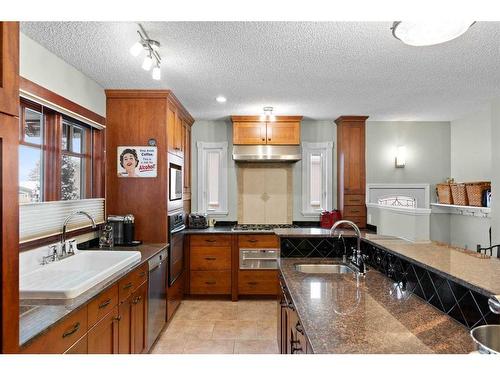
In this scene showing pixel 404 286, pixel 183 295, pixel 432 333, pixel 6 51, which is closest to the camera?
pixel 6 51

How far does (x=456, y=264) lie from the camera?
158cm

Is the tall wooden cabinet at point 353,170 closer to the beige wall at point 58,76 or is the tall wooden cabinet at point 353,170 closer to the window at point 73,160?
the beige wall at point 58,76

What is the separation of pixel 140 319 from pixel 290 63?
2341mm

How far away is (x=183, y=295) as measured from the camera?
14.0ft

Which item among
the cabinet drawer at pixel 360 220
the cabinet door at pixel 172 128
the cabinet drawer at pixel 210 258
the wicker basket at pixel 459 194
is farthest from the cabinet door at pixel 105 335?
the wicker basket at pixel 459 194

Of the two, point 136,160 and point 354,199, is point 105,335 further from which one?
point 354,199

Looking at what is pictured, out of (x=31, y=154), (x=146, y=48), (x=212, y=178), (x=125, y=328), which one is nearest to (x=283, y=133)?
(x=212, y=178)

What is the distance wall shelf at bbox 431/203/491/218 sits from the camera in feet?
13.7

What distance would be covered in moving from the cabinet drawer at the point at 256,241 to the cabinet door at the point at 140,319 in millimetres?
1694

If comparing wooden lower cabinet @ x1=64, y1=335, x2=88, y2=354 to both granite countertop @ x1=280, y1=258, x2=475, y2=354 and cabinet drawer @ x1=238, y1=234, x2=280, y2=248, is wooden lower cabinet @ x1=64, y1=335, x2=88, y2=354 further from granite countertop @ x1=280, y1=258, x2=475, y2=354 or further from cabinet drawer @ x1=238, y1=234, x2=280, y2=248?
cabinet drawer @ x1=238, y1=234, x2=280, y2=248

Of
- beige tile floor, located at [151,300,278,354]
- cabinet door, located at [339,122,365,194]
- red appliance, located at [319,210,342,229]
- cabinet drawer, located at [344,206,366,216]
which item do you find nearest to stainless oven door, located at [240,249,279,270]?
beige tile floor, located at [151,300,278,354]
